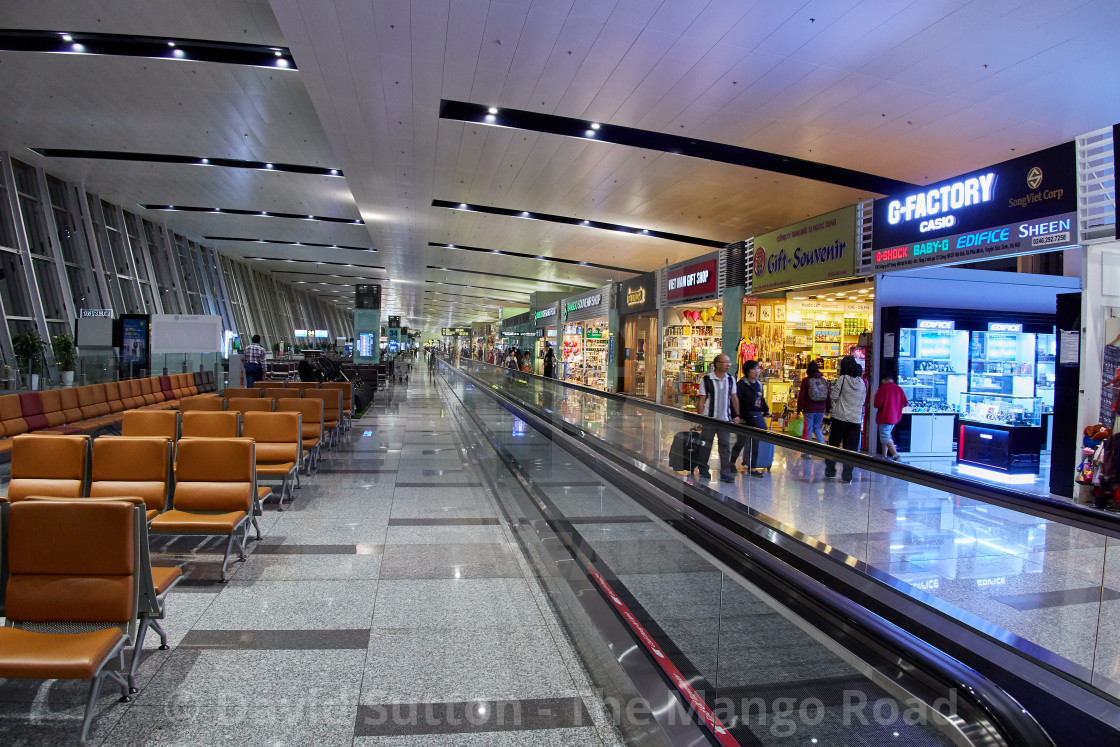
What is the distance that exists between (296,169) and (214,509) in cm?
1536

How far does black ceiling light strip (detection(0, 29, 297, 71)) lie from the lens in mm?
10031

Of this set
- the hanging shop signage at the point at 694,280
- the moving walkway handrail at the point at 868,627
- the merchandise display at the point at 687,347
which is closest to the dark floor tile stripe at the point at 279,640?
the moving walkway handrail at the point at 868,627

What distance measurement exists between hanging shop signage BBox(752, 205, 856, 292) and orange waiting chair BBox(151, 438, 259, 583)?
8.94m

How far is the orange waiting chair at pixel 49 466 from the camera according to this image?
411 cm

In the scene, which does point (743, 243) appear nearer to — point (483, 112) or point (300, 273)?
point (483, 112)

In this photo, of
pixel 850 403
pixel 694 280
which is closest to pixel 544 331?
pixel 694 280

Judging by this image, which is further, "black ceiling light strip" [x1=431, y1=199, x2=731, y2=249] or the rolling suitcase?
"black ceiling light strip" [x1=431, y1=199, x2=731, y2=249]

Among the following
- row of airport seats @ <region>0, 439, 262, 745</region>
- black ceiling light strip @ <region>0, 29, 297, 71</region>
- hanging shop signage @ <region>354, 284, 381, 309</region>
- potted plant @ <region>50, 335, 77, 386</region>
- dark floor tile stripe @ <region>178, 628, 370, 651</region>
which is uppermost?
black ceiling light strip @ <region>0, 29, 297, 71</region>

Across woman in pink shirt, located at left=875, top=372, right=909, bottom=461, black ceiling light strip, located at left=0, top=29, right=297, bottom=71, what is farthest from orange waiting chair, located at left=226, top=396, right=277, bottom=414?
woman in pink shirt, located at left=875, top=372, right=909, bottom=461

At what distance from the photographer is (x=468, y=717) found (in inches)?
100

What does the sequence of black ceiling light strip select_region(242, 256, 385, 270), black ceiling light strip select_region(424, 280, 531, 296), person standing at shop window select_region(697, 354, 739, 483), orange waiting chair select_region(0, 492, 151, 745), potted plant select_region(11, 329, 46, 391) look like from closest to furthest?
orange waiting chair select_region(0, 492, 151, 745), person standing at shop window select_region(697, 354, 739, 483), potted plant select_region(11, 329, 46, 391), black ceiling light strip select_region(242, 256, 385, 270), black ceiling light strip select_region(424, 280, 531, 296)

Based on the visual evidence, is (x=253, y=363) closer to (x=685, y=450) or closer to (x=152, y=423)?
(x=152, y=423)

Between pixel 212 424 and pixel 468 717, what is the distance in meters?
4.25

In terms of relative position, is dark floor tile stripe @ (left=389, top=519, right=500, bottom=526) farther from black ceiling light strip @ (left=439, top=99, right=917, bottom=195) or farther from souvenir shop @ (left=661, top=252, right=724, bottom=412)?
souvenir shop @ (left=661, top=252, right=724, bottom=412)
